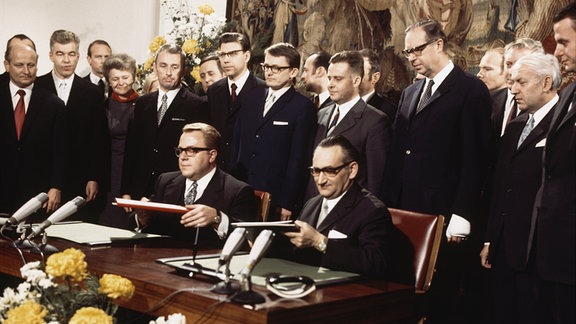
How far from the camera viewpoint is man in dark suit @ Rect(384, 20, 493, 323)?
14.4ft

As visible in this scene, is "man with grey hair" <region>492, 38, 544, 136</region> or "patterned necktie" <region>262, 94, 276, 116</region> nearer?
"man with grey hair" <region>492, 38, 544, 136</region>

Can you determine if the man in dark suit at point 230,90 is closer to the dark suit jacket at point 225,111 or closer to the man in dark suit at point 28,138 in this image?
the dark suit jacket at point 225,111

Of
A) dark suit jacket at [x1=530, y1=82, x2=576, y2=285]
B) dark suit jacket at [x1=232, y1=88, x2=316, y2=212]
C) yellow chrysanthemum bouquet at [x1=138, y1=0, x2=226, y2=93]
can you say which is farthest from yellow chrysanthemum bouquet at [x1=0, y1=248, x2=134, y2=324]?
yellow chrysanthemum bouquet at [x1=138, y1=0, x2=226, y2=93]

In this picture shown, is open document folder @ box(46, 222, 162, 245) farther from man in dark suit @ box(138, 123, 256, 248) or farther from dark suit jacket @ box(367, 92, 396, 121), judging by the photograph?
dark suit jacket @ box(367, 92, 396, 121)

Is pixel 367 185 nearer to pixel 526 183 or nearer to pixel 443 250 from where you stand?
pixel 443 250

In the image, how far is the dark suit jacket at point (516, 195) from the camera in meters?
3.84

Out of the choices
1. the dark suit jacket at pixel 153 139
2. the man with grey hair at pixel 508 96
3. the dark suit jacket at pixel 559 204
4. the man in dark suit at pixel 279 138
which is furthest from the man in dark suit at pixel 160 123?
the dark suit jacket at pixel 559 204

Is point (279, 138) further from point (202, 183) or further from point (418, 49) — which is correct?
point (418, 49)

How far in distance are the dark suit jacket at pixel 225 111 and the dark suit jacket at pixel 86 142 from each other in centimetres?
96

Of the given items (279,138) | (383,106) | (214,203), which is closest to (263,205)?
(214,203)

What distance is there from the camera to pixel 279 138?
5238 millimetres

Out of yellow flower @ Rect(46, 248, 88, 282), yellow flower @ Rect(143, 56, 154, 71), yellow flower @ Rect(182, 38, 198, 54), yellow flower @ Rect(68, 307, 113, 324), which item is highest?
yellow flower @ Rect(182, 38, 198, 54)

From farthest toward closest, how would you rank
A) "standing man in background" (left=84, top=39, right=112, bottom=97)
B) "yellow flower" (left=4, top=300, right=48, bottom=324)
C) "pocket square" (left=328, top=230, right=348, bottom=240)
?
"standing man in background" (left=84, top=39, right=112, bottom=97)
"pocket square" (left=328, top=230, right=348, bottom=240)
"yellow flower" (left=4, top=300, right=48, bottom=324)

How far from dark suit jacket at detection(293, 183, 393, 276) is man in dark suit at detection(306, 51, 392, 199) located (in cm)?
96
